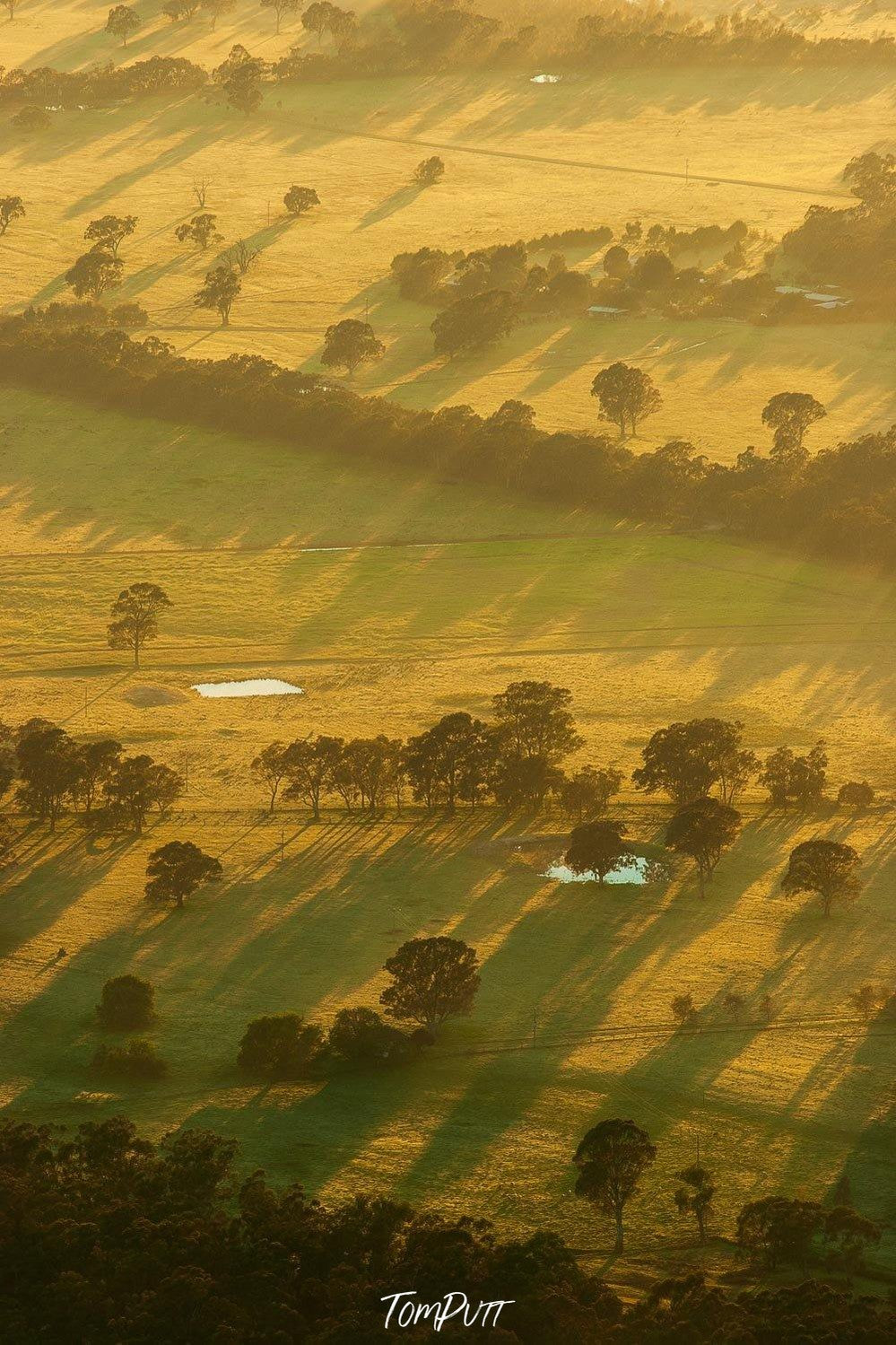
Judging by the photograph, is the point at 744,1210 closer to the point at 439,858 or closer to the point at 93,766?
the point at 439,858

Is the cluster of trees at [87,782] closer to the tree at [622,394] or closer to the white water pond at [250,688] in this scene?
the white water pond at [250,688]

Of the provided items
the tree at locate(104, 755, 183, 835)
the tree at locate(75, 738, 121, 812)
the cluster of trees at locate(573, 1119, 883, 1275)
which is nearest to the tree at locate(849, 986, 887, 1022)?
the cluster of trees at locate(573, 1119, 883, 1275)

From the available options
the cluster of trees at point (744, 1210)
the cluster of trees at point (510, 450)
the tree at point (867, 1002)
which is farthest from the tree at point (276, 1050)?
the cluster of trees at point (510, 450)

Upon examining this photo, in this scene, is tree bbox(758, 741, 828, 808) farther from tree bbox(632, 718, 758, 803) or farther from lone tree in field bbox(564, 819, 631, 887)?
lone tree in field bbox(564, 819, 631, 887)

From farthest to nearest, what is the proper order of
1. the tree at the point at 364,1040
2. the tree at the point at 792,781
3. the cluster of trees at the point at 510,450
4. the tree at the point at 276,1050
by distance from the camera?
the cluster of trees at the point at 510,450 → the tree at the point at 792,781 → the tree at the point at 364,1040 → the tree at the point at 276,1050

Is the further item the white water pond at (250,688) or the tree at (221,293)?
the tree at (221,293)

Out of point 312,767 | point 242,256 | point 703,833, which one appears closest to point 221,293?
point 242,256
